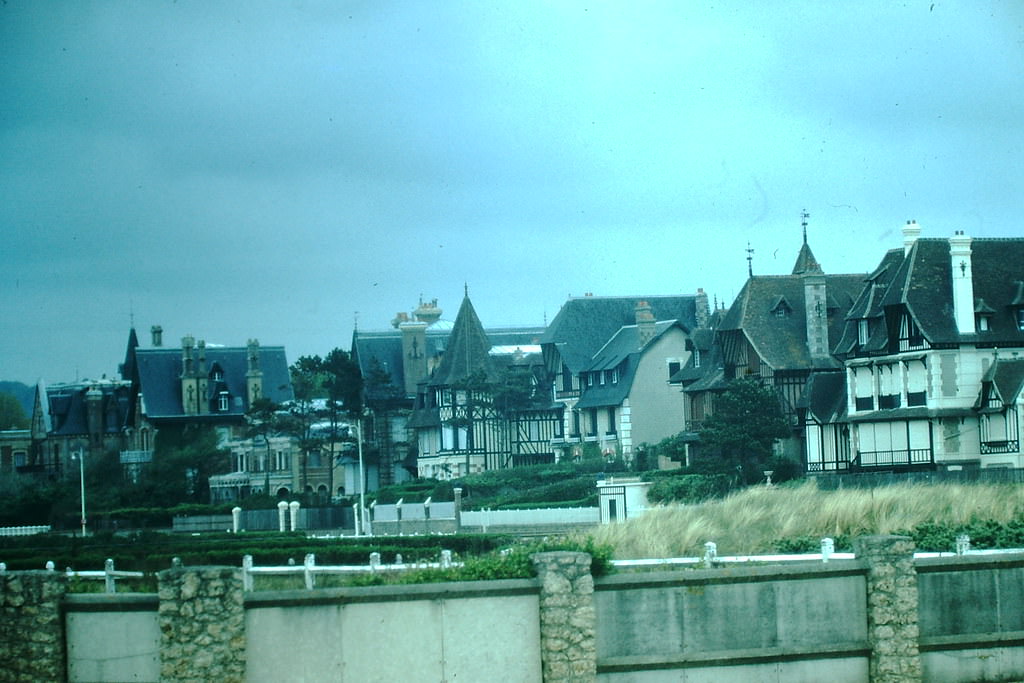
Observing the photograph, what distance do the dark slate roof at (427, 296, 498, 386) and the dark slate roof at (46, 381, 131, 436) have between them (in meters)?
22.5

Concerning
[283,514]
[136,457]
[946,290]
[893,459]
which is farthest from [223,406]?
[946,290]

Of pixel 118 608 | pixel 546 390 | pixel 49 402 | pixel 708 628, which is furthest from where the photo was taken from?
pixel 49 402

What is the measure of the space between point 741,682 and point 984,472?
27517 millimetres

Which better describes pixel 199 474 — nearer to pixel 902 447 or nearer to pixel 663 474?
pixel 663 474

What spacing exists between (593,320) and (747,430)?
25.0 m

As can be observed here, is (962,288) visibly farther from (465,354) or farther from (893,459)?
(465,354)

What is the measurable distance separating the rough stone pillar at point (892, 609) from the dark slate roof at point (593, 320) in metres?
58.5

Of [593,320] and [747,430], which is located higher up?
[593,320]

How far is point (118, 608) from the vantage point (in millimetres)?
18594

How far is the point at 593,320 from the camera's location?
8100 cm

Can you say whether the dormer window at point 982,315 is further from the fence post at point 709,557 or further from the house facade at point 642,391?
the fence post at point 709,557

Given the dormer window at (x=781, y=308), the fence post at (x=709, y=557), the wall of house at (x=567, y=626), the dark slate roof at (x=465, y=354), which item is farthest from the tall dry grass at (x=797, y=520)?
the dark slate roof at (x=465, y=354)

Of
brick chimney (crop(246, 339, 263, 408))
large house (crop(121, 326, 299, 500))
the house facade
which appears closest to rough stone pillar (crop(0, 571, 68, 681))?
the house facade

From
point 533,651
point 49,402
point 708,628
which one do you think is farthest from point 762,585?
point 49,402
